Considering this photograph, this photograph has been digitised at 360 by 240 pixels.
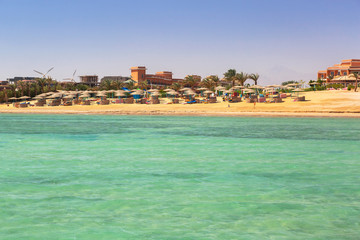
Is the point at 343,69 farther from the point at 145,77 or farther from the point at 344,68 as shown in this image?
the point at 145,77

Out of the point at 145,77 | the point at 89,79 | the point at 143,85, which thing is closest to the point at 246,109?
the point at 143,85

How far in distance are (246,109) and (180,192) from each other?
39.2 metres

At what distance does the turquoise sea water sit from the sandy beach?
2616 centimetres

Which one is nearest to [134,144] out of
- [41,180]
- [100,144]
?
[100,144]

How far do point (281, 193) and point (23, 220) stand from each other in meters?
6.66

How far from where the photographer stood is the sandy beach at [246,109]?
46.1 metres

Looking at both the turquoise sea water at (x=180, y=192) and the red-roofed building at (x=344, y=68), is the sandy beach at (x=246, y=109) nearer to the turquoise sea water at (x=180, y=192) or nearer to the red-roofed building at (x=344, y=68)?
the turquoise sea water at (x=180, y=192)

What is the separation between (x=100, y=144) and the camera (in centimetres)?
2270

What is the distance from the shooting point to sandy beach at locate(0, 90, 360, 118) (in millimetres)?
46066

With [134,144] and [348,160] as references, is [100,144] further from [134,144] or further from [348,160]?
[348,160]

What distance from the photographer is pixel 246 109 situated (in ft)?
161

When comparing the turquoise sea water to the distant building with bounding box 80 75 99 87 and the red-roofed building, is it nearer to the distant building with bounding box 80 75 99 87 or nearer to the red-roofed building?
the red-roofed building

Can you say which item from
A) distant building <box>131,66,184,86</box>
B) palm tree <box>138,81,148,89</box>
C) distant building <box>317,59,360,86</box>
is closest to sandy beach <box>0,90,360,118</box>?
palm tree <box>138,81,148,89</box>

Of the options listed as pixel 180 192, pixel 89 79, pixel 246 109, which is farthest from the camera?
pixel 89 79
